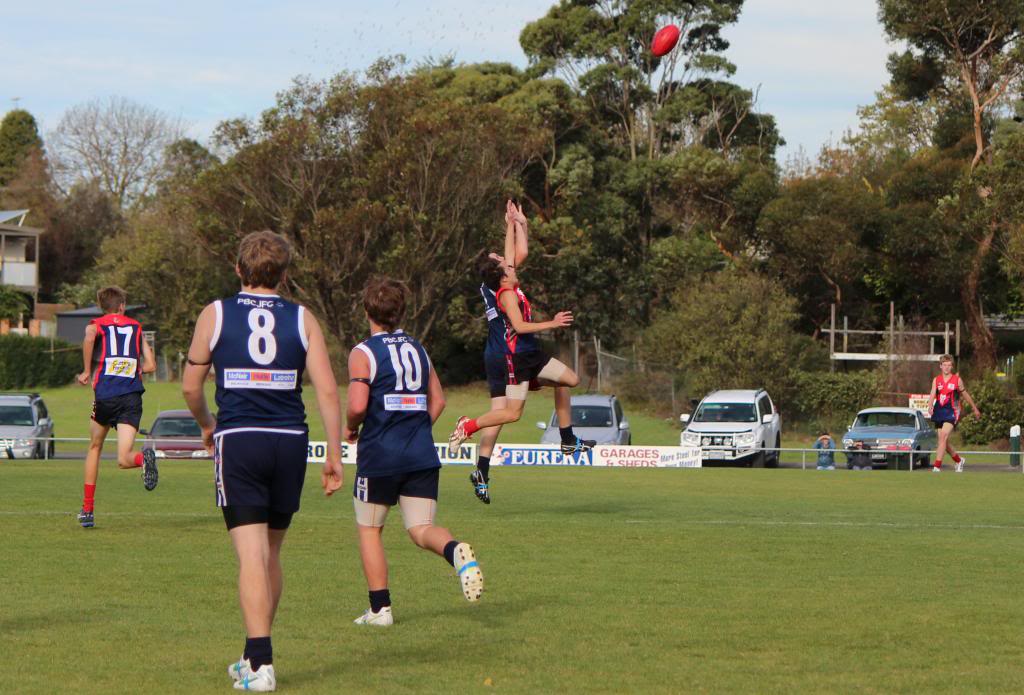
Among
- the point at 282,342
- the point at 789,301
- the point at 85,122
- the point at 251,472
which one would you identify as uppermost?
the point at 85,122

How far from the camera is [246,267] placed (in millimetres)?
7043

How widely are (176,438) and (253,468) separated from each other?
28821 millimetres

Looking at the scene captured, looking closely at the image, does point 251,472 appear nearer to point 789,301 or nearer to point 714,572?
point 714,572

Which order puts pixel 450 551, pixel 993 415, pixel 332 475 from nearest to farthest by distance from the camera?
pixel 332 475 → pixel 450 551 → pixel 993 415

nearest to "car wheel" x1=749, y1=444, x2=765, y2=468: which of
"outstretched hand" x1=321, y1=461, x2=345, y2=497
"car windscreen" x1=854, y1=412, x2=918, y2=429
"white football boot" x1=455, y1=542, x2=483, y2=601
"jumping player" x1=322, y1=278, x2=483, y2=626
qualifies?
"car windscreen" x1=854, y1=412, x2=918, y2=429

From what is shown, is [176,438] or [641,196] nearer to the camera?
A: [176,438]

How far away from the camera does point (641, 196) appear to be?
63438mm

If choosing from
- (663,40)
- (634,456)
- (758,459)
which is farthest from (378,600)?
(758,459)

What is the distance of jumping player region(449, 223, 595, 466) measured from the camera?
13.1 m

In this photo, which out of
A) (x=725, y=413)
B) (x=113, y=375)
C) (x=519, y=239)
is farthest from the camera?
(x=725, y=413)

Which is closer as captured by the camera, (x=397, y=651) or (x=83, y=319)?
(x=397, y=651)

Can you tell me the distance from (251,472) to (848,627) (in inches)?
152

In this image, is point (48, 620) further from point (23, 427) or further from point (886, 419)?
point (886, 419)

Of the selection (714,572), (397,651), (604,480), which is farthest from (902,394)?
(397,651)
